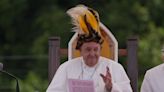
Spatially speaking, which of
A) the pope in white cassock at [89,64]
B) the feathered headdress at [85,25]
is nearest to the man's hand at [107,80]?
the pope in white cassock at [89,64]

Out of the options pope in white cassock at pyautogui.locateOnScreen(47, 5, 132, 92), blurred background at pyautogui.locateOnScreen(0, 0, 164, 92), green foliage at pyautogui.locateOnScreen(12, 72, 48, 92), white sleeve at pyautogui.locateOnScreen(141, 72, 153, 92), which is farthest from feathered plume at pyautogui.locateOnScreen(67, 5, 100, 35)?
blurred background at pyautogui.locateOnScreen(0, 0, 164, 92)

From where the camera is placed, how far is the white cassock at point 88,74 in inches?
236

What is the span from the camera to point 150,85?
19.6ft

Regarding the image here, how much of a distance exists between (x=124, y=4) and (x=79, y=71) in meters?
12.2

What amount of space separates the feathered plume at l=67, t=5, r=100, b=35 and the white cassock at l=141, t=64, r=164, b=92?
1.53 feet

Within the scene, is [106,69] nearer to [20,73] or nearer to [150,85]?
[150,85]

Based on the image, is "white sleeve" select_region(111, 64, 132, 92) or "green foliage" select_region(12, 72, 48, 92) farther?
"green foliage" select_region(12, 72, 48, 92)

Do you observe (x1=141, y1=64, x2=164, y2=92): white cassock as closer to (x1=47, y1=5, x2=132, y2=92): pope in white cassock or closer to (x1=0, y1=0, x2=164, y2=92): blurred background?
(x1=47, y1=5, x2=132, y2=92): pope in white cassock

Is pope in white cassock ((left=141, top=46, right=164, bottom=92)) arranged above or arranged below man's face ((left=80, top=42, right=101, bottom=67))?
below

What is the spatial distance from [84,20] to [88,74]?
38 centimetres

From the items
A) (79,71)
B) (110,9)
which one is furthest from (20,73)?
(79,71)

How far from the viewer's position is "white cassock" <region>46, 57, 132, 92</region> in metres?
5.98

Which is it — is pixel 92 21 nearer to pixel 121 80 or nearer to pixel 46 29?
pixel 121 80

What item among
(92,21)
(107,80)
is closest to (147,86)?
(107,80)
